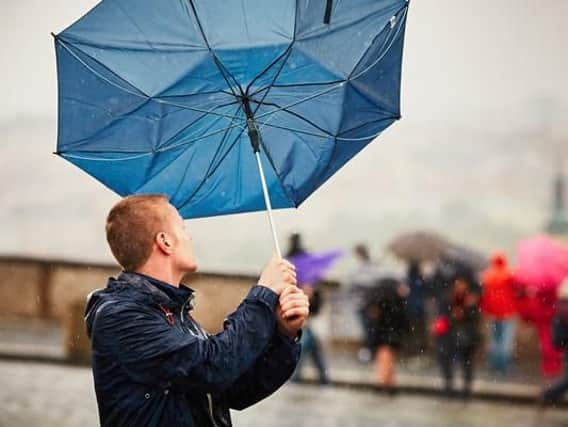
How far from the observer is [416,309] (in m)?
10.7

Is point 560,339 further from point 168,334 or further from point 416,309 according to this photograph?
point 168,334

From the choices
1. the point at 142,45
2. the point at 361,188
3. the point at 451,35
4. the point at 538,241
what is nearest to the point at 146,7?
the point at 142,45

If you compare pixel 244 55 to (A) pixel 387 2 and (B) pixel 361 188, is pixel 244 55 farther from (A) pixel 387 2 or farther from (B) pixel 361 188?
(B) pixel 361 188

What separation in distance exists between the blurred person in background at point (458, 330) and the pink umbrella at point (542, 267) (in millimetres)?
425

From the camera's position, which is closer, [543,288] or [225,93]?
[225,93]

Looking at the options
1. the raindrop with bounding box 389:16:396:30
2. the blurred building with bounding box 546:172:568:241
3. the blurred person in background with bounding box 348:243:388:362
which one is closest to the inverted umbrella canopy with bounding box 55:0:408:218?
the raindrop with bounding box 389:16:396:30

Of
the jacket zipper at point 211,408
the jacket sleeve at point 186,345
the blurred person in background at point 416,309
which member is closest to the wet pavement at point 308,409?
the blurred person in background at point 416,309

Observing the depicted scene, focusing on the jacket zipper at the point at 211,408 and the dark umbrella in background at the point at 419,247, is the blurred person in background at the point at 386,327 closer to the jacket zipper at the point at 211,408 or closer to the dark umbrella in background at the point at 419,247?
the dark umbrella in background at the point at 419,247

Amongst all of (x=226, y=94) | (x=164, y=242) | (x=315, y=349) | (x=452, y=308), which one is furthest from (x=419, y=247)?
(x=164, y=242)

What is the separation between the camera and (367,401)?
1024cm

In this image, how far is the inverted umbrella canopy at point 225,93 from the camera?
10.3 ft

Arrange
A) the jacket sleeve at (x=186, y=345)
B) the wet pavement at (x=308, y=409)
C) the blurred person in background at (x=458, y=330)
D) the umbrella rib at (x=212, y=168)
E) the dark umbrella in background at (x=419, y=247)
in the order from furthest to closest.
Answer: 1. the dark umbrella in background at (x=419, y=247)
2. the blurred person in background at (x=458, y=330)
3. the wet pavement at (x=308, y=409)
4. the umbrella rib at (x=212, y=168)
5. the jacket sleeve at (x=186, y=345)

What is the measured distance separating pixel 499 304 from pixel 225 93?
7828 mm

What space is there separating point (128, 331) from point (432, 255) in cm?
922
